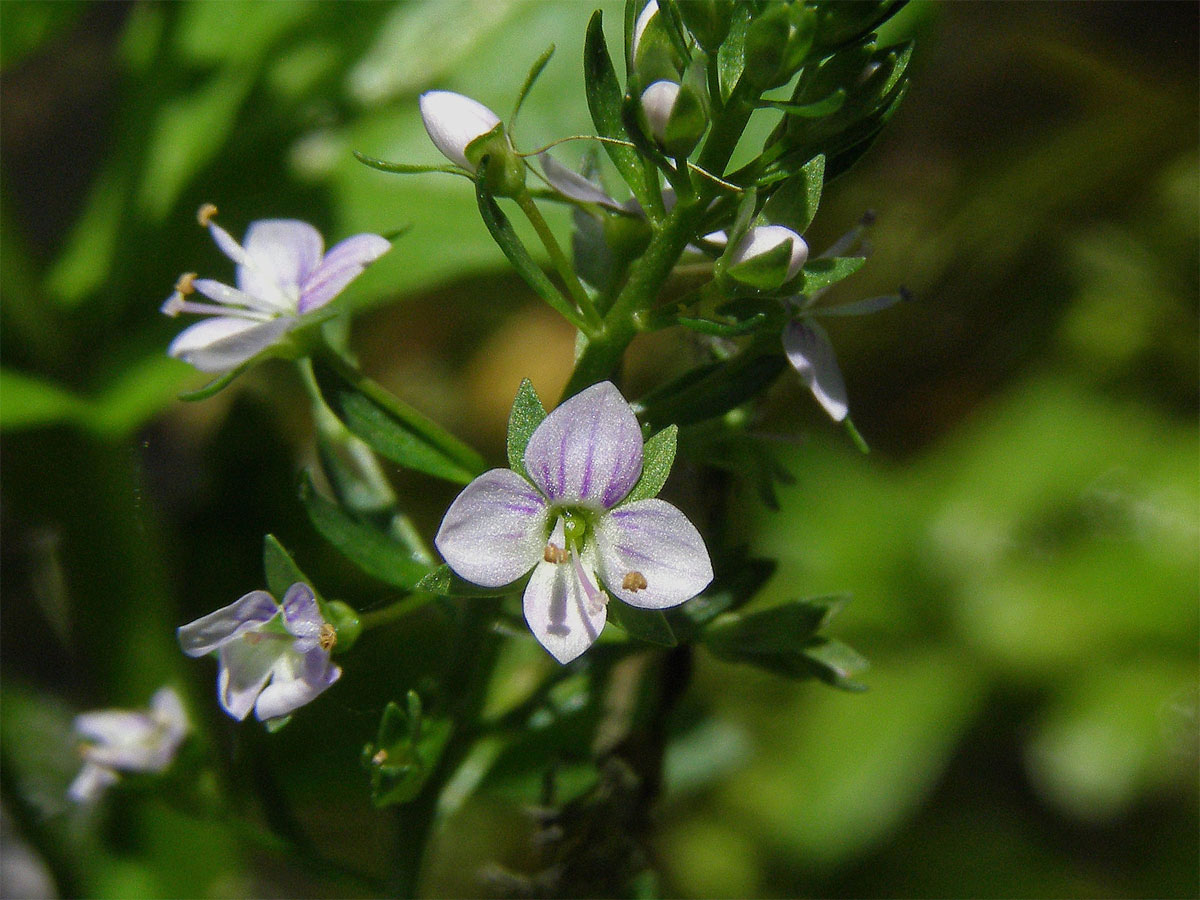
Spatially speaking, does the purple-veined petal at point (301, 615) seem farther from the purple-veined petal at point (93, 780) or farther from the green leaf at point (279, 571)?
the purple-veined petal at point (93, 780)

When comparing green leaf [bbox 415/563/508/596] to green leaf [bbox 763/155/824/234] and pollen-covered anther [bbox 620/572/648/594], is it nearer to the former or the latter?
pollen-covered anther [bbox 620/572/648/594]

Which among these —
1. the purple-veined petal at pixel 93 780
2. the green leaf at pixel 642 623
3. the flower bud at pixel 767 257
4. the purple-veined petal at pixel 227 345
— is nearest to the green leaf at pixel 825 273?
the flower bud at pixel 767 257

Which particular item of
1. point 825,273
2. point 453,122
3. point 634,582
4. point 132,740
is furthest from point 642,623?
point 132,740

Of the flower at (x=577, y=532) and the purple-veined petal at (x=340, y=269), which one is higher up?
the purple-veined petal at (x=340, y=269)

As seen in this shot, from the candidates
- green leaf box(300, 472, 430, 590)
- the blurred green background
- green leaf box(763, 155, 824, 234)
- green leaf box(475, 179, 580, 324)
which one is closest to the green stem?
green leaf box(475, 179, 580, 324)

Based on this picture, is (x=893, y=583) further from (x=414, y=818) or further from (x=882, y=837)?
(x=414, y=818)

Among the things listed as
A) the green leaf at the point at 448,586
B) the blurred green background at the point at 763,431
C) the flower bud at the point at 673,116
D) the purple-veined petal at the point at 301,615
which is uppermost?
the flower bud at the point at 673,116

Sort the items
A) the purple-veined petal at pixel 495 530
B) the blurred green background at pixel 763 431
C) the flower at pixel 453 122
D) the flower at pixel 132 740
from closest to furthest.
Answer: the purple-veined petal at pixel 495 530, the flower at pixel 453 122, the flower at pixel 132 740, the blurred green background at pixel 763 431
